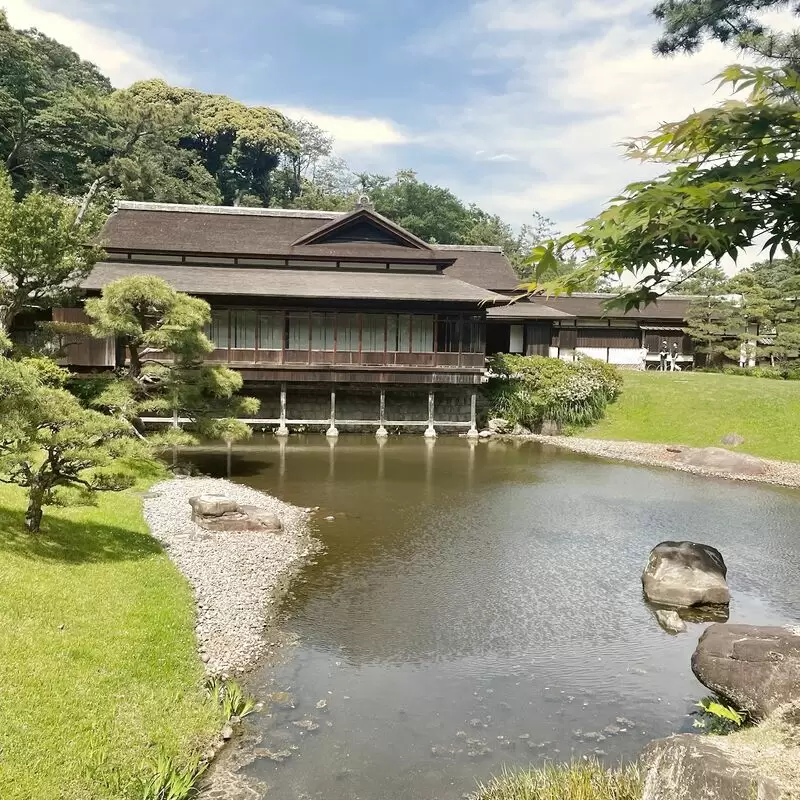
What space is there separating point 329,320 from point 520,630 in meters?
19.2

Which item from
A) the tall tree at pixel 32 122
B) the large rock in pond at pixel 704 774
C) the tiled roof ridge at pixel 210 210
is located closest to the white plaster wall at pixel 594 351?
the tiled roof ridge at pixel 210 210

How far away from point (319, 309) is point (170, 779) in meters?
22.5

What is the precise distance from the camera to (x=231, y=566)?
39.4 ft

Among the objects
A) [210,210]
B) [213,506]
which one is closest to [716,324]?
[210,210]

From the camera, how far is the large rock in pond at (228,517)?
1420 centimetres

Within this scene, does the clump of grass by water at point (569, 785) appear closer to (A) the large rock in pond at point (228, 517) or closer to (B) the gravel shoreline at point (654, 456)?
(A) the large rock in pond at point (228, 517)

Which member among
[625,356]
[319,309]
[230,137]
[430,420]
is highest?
[230,137]

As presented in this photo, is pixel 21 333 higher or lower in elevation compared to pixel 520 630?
higher

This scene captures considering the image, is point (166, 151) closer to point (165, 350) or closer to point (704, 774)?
point (165, 350)

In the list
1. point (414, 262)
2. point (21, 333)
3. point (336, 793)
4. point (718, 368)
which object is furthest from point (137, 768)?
point (718, 368)

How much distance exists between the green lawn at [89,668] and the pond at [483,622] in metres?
0.99

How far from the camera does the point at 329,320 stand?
2755cm

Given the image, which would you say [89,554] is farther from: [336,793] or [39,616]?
[336,793]

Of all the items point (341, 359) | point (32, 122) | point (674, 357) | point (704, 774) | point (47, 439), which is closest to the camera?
point (704, 774)
